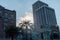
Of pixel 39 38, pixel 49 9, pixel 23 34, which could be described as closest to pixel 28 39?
pixel 23 34

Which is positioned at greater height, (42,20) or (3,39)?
(42,20)

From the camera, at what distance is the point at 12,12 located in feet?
169

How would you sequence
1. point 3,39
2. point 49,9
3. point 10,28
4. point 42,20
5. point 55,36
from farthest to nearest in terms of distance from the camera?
point 49,9
point 42,20
point 55,36
point 3,39
point 10,28

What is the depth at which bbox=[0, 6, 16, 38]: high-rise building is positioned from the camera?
47.1 m

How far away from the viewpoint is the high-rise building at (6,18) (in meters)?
47.1

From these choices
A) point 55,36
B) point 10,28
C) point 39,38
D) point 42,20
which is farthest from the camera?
point 42,20

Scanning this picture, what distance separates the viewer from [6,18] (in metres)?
49.2

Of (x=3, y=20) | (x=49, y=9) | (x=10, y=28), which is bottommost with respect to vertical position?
(x=10, y=28)

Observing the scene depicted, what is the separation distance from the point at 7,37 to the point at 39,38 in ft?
95.6

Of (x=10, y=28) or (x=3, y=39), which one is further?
(x=3, y=39)

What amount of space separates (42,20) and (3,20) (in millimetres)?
115055

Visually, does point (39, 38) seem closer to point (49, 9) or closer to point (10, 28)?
point (10, 28)

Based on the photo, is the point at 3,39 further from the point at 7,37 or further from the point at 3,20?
the point at 3,20

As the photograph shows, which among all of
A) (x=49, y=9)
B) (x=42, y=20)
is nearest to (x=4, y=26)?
(x=42, y=20)
